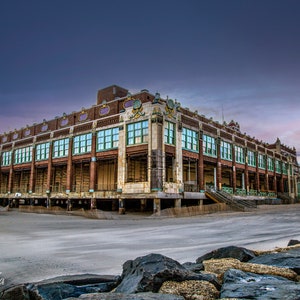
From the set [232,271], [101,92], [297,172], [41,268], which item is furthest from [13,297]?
[297,172]

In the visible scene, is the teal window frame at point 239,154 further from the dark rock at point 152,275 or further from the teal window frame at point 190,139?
the dark rock at point 152,275

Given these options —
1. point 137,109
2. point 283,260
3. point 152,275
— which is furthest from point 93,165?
point 152,275

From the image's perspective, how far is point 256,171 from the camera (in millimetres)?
51281

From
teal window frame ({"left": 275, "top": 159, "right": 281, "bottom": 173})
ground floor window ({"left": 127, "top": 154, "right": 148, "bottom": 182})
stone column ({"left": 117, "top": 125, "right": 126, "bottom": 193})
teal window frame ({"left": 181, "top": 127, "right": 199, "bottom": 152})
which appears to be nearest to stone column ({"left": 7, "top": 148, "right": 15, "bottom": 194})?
ground floor window ({"left": 127, "top": 154, "right": 148, "bottom": 182})

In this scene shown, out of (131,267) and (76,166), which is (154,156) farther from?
(131,267)

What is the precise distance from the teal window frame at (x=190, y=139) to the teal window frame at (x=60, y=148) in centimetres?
1698

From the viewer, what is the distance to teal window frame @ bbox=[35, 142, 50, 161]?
146ft

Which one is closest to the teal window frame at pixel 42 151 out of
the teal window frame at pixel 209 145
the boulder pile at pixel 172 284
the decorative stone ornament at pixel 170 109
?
the decorative stone ornament at pixel 170 109

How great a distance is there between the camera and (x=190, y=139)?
117 ft

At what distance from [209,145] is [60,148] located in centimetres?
2091

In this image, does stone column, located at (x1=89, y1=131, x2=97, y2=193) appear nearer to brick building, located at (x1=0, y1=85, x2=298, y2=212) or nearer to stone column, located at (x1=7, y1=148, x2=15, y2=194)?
brick building, located at (x1=0, y1=85, x2=298, y2=212)

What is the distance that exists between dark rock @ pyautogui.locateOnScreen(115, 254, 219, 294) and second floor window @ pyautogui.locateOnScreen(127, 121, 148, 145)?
2618cm

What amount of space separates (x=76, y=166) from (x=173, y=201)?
1834cm

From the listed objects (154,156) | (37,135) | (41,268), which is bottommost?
(41,268)
